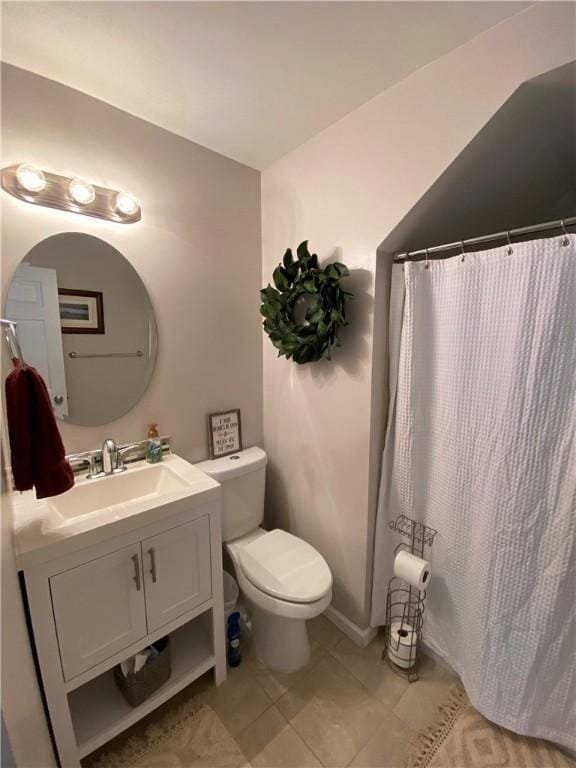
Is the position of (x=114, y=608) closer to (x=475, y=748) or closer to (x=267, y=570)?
(x=267, y=570)

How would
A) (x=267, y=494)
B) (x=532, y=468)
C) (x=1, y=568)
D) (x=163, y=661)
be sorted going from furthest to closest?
(x=267, y=494) < (x=163, y=661) < (x=532, y=468) < (x=1, y=568)

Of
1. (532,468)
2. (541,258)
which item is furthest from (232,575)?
(541,258)

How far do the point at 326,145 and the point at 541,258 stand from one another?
1.02 meters

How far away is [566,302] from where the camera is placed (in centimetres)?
101

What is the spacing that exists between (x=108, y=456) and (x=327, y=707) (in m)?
1.36

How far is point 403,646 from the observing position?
1.46 meters

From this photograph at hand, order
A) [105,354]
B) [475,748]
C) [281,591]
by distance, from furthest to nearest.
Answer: [105,354] → [281,591] → [475,748]

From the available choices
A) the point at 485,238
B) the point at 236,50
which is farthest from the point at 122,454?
the point at 485,238

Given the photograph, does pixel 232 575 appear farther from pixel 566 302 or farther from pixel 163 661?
pixel 566 302

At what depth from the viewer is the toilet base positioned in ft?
4.78

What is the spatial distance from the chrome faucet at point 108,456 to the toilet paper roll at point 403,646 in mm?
1461

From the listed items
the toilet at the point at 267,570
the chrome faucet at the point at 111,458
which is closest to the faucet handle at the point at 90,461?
the chrome faucet at the point at 111,458

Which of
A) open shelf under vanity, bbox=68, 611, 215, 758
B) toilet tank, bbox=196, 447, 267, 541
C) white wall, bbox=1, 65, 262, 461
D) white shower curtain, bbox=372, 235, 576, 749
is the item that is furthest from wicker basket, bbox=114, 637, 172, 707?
white shower curtain, bbox=372, 235, 576, 749

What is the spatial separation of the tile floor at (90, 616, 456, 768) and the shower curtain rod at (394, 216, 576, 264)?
5.97 feet
